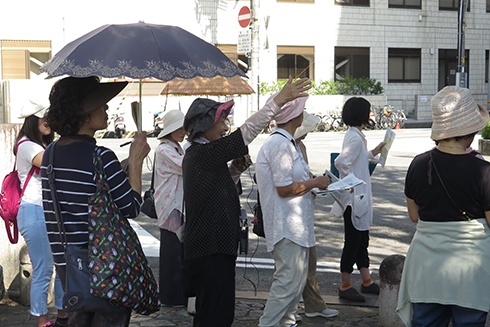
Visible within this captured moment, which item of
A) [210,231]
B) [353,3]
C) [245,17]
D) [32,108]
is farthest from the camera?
[353,3]

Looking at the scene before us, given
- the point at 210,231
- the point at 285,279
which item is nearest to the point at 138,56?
the point at 210,231

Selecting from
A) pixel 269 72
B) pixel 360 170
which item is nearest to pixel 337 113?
pixel 269 72

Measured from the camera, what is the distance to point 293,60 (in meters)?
31.5

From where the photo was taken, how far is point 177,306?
589 centimetres

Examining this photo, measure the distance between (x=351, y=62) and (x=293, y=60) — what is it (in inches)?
131

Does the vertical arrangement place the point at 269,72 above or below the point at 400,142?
above

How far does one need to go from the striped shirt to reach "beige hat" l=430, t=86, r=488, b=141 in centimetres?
178

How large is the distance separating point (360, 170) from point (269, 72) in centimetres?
2500

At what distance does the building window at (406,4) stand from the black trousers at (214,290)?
31521 millimetres

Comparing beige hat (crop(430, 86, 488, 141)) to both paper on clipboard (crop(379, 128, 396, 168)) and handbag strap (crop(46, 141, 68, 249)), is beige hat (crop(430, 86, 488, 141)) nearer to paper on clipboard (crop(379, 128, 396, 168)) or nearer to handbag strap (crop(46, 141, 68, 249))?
handbag strap (crop(46, 141, 68, 249))

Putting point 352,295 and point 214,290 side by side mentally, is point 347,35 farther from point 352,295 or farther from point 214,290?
point 214,290

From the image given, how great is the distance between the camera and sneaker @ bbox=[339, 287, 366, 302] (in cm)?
597

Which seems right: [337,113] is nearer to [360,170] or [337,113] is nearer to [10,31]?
[10,31]

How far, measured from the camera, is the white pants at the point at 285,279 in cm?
464
